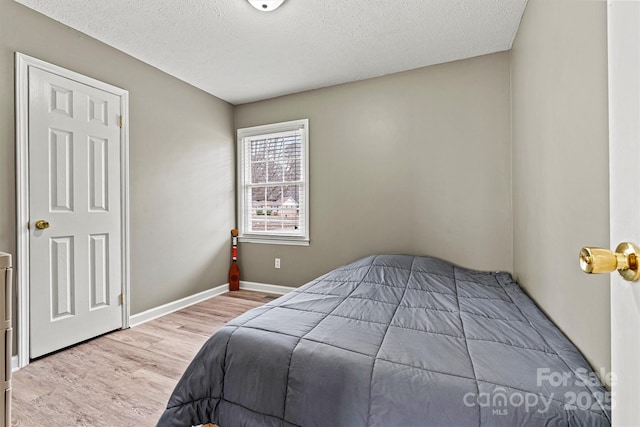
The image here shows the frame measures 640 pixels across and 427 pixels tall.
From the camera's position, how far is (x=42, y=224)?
2.08m

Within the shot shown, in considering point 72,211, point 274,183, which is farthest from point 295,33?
point 72,211

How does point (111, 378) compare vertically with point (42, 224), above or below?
below

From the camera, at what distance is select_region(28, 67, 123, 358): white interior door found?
2072 mm

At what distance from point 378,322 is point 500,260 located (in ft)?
5.82

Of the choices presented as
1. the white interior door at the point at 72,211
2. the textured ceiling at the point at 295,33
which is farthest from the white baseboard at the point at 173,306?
the textured ceiling at the point at 295,33

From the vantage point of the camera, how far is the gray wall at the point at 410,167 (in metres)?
2.68

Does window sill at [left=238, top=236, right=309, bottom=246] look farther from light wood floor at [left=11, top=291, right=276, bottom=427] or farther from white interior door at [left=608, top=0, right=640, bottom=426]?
white interior door at [left=608, top=0, right=640, bottom=426]

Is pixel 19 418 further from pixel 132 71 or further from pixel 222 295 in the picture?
pixel 132 71

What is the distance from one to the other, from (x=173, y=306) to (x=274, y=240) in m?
1.31

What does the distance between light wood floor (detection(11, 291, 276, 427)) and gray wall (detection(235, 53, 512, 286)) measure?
1.52m

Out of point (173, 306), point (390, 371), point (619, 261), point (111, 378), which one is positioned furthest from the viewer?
point (173, 306)

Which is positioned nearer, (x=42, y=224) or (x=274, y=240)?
(x=42, y=224)

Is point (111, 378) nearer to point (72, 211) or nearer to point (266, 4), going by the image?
point (72, 211)

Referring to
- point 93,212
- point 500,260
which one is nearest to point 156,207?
point 93,212
